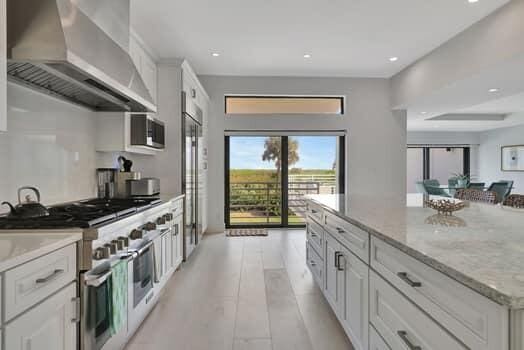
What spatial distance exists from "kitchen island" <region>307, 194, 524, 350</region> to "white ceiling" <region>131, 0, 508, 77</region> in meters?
2.25

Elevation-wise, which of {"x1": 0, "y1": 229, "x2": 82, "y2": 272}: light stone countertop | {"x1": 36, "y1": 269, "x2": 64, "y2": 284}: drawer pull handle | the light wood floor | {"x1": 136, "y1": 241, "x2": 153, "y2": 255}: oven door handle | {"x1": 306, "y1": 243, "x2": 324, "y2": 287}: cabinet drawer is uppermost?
{"x1": 0, "y1": 229, "x2": 82, "y2": 272}: light stone countertop

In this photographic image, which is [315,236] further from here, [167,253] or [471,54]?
[471,54]

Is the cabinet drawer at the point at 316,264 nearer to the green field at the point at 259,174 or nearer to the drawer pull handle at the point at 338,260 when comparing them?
the drawer pull handle at the point at 338,260

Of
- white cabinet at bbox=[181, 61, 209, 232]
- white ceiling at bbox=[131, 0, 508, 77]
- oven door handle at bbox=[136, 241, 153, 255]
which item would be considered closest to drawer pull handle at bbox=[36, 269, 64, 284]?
oven door handle at bbox=[136, 241, 153, 255]

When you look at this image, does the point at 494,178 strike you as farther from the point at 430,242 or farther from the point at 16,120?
the point at 16,120

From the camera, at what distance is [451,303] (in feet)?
3.27

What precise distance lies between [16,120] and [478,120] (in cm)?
983

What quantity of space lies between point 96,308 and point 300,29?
3.55 meters

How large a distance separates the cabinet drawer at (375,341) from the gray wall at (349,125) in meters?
4.51

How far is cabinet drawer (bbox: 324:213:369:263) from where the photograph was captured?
1.74 meters

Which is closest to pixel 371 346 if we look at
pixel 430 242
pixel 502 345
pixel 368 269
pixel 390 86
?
pixel 368 269

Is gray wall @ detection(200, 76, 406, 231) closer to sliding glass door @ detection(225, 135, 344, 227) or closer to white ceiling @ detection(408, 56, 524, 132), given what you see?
sliding glass door @ detection(225, 135, 344, 227)

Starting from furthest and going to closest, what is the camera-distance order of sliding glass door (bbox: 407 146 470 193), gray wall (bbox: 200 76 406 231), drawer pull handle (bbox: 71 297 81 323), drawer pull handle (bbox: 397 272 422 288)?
sliding glass door (bbox: 407 146 470 193) < gray wall (bbox: 200 76 406 231) < drawer pull handle (bbox: 71 297 81 323) < drawer pull handle (bbox: 397 272 422 288)

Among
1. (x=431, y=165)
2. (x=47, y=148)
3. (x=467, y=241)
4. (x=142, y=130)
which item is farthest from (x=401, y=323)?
(x=431, y=165)
